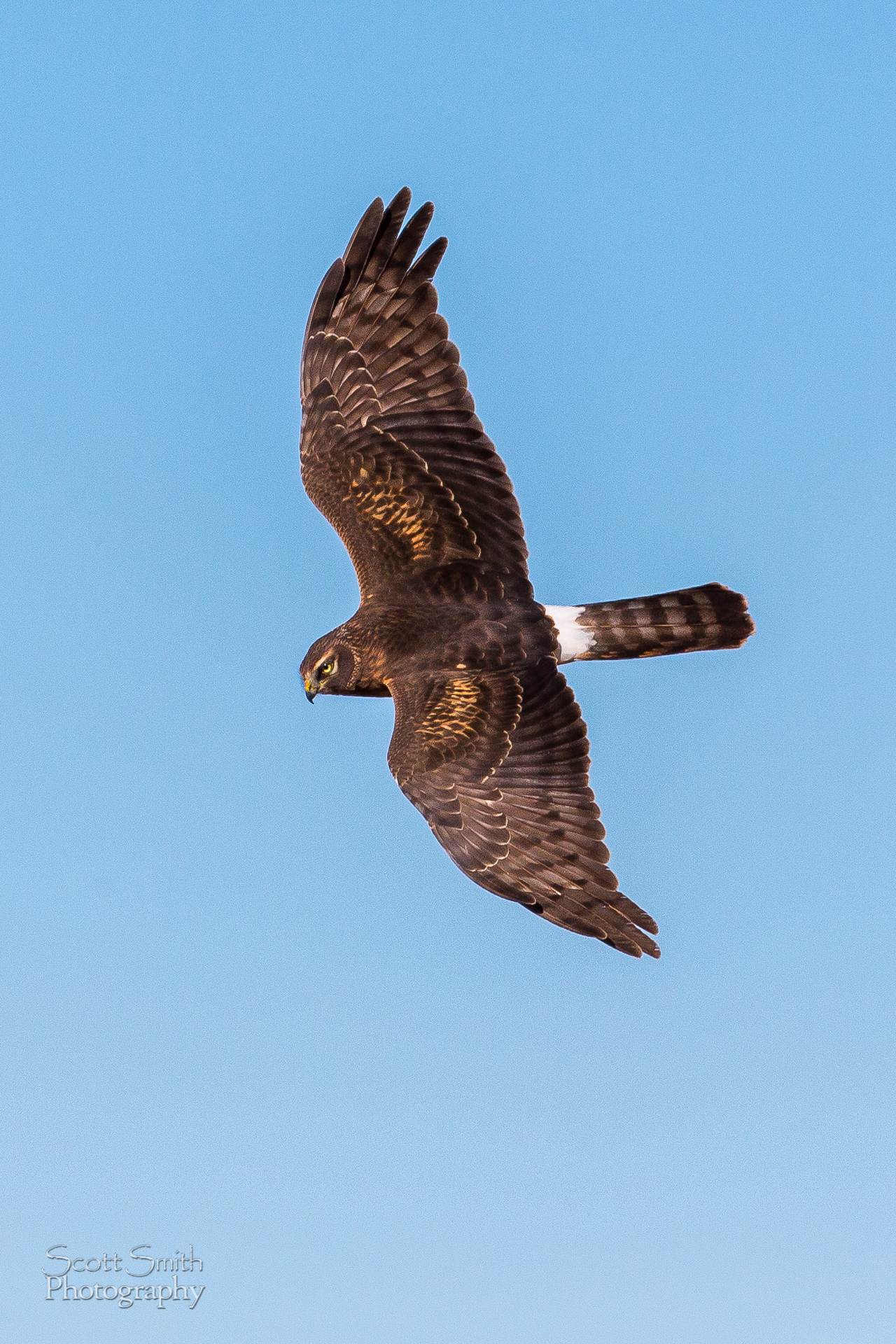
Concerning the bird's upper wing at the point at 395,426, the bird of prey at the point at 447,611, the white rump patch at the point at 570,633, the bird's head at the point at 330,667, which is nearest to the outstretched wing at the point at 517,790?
the bird of prey at the point at 447,611

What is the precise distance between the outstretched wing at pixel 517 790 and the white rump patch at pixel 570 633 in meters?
0.22

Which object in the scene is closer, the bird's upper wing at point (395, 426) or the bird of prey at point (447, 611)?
the bird of prey at point (447, 611)

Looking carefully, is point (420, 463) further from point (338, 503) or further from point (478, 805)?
point (478, 805)

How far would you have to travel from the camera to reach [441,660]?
437 inches

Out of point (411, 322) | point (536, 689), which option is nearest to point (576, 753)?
point (536, 689)

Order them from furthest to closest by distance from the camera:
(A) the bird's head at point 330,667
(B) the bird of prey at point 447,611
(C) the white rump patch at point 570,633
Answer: (A) the bird's head at point 330,667 → (C) the white rump patch at point 570,633 → (B) the bird of prey at point 447,611

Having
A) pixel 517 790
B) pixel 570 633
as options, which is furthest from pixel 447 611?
pixel 517 790

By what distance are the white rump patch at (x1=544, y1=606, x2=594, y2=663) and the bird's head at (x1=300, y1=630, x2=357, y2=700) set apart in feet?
4.29

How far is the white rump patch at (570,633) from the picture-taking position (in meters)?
11.2

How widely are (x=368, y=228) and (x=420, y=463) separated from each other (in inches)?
60.3

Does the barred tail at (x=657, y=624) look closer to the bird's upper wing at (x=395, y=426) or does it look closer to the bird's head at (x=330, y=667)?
the bird's upper wing at (x=395, y=426)

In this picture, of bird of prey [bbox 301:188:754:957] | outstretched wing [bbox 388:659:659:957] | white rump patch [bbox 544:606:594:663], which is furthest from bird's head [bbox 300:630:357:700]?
white rump patch [bbox 544:606:594:663]

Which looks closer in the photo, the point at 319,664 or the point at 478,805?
the point at 478,805

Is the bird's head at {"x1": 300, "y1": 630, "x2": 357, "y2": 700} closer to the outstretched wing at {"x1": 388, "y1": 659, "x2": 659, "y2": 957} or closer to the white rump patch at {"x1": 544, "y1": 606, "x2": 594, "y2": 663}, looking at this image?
the outstretched wing at {"x1": 388, "y1": 659, "x2": 659, "y2": 957}
